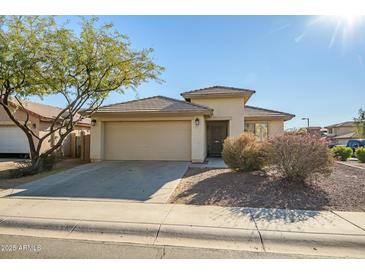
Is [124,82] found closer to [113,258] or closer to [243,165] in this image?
[243,165]

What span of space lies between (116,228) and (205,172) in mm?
5469

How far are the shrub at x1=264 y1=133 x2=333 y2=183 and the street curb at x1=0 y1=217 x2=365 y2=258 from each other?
279cm

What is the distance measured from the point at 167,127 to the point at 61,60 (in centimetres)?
620

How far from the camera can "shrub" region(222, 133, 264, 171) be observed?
8.02 metres

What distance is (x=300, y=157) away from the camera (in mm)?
6480

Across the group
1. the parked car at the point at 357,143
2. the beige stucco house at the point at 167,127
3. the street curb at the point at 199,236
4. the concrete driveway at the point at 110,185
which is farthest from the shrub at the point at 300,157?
the parked car at the point at 357,143

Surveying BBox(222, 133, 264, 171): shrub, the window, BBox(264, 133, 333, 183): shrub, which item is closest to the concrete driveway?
BBox(222, 133, 264, 171): shrub

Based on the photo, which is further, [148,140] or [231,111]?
[231,111]

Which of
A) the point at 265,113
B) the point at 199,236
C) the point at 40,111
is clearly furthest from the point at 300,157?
the point at 40,111

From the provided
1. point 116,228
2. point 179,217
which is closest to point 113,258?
point 116,228

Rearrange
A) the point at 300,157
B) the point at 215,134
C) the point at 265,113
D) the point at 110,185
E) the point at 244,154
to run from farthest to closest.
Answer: the point at 265,113 → the point at 215,134 → the point at 244,154 → the point at 110,185 → the point at 300,157

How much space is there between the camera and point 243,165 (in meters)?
8.18

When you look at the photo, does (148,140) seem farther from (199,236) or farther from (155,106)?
(199,236)

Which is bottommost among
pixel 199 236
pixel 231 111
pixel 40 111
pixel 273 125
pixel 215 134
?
pixel 199 236
